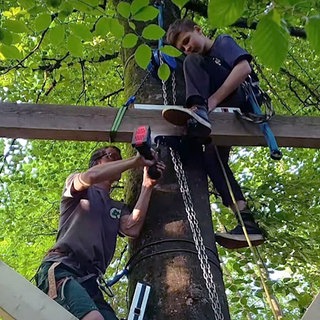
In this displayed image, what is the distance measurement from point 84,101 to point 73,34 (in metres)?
3.54

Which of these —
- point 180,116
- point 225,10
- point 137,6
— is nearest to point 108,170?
point 180,116

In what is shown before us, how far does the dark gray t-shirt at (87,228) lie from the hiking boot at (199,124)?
1.79 ft

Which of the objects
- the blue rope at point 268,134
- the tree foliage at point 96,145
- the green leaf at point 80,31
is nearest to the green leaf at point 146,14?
the tree foliage at point 96,145

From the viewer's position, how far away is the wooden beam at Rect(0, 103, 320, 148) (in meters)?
2.93

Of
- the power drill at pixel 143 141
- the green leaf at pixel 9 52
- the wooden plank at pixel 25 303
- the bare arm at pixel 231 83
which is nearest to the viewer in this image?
the wooden plank at pixel 25 303

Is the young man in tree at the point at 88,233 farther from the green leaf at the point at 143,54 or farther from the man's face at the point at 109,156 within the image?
the green leaf at the point at 143,54

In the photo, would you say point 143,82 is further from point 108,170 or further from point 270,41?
point 270,41

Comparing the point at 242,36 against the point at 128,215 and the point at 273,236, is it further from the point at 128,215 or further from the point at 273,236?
the point at 128,215

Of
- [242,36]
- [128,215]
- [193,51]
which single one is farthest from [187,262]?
[242,36]

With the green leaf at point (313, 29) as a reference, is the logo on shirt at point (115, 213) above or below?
above

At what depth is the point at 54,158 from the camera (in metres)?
6.39

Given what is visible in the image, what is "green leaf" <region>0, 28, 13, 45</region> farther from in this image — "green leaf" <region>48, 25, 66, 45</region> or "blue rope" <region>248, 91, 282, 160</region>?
"blue rope" <region>248, 91, 282, 160</region>

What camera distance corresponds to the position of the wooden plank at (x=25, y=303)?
1.96 m

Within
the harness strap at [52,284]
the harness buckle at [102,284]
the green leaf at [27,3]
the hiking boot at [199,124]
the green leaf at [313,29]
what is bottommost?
the green leaf at [313,29]
